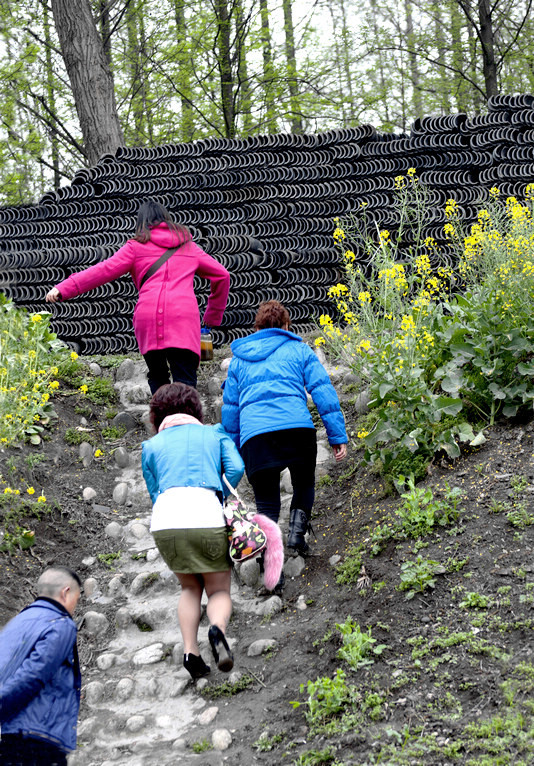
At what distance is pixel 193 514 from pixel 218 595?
457 mm

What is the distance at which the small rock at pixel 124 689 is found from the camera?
145 inches

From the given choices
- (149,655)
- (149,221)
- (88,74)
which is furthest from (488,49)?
(149,655)

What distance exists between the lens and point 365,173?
7.82 meters

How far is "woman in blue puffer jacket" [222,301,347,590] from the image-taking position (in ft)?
14.5

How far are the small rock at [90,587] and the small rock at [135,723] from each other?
51.9 inches

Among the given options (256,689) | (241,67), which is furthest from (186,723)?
(241,67)

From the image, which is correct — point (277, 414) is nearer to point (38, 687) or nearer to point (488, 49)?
point (38, 687)

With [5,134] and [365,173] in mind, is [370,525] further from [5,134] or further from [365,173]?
[5,134]

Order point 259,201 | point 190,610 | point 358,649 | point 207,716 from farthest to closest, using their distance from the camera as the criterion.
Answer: point 259,201, point 190,610, point 207,716, point 358,649

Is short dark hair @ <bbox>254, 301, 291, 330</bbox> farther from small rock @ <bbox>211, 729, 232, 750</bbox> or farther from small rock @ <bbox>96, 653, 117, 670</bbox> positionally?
small rock @ <bbox>211, 729, 232, 750</bbox>

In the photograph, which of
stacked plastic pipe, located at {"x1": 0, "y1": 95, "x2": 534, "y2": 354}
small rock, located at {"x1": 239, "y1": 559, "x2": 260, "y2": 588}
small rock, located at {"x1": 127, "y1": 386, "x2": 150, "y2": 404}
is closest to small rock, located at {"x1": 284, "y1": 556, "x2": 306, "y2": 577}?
small rock, located at {"x1": 239, "y1": 559, "x2": 260, "y2": 588}

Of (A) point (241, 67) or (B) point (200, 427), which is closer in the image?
(B) point (200, 427)

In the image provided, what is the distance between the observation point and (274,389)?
4.48m

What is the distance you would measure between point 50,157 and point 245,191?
28.4ft
